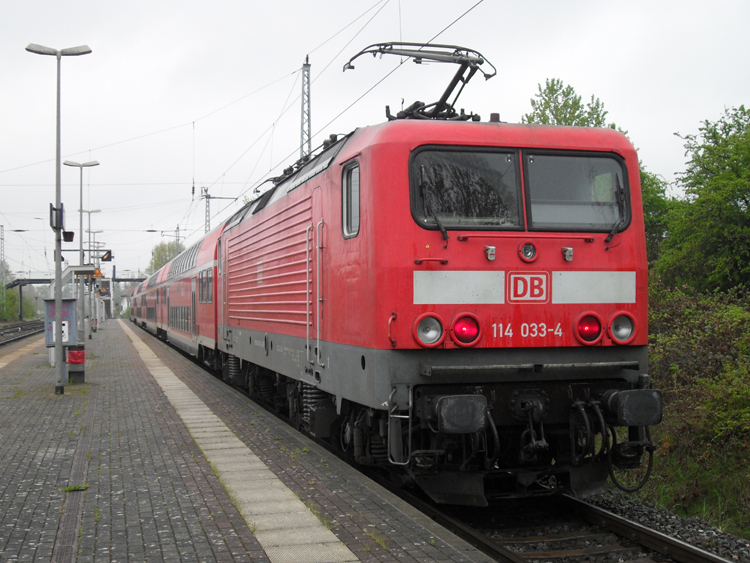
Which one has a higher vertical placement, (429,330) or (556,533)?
(429,330)

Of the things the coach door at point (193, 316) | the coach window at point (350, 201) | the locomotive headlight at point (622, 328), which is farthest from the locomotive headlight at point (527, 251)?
the coach door at point (193, 316)

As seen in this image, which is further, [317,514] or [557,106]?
[557,106]

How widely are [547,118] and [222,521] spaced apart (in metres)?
27.0

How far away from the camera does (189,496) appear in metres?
6.36

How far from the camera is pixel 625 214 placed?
6.49 m

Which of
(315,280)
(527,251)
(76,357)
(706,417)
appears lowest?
(706,417)

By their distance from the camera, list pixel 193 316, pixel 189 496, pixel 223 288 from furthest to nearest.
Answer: pixel 193 316, pixel 223 288, pixel 189 496

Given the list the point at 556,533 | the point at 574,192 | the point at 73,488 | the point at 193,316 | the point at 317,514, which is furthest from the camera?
the point at 193,316

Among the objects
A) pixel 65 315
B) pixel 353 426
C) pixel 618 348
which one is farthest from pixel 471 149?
pixel 65 315

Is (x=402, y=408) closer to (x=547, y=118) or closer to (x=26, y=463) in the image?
(x=26, y=463)

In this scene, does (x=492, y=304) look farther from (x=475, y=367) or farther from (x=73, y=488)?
(x=73, y=488)

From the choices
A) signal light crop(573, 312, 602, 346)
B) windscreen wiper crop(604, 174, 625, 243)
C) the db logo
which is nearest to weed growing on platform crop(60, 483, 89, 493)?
the db logo

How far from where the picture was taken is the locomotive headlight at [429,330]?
588 cm

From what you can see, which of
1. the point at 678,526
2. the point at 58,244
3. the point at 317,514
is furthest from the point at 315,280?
the point at 58,244
